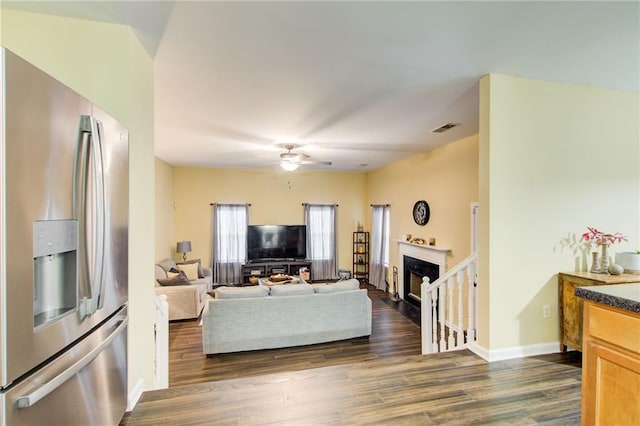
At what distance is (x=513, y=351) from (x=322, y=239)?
18.5 feet

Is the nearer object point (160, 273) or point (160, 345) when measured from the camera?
point (160, 345)

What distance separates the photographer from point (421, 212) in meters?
5.68

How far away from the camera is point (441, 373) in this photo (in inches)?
90.2

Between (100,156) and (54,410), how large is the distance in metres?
1.04

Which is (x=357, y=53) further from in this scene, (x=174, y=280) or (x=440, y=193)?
(x=174, y=280)

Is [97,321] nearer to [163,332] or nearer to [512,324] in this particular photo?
[163,332]

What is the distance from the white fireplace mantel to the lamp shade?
15.7ft

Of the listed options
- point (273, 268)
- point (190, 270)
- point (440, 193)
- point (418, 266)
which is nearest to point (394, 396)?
point (440, 193)

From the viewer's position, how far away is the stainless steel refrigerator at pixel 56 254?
0.96 metres

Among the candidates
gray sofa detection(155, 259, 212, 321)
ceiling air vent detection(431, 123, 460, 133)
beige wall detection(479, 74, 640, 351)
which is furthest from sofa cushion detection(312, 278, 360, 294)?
ceiling air vent detection(431, 123, 460, 133)

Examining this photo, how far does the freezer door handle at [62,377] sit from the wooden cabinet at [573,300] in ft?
10.9

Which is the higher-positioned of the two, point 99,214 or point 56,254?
point 99,214

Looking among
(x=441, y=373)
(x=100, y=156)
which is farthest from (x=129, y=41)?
(x=441, y=373)

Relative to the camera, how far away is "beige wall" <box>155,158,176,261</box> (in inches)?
230
